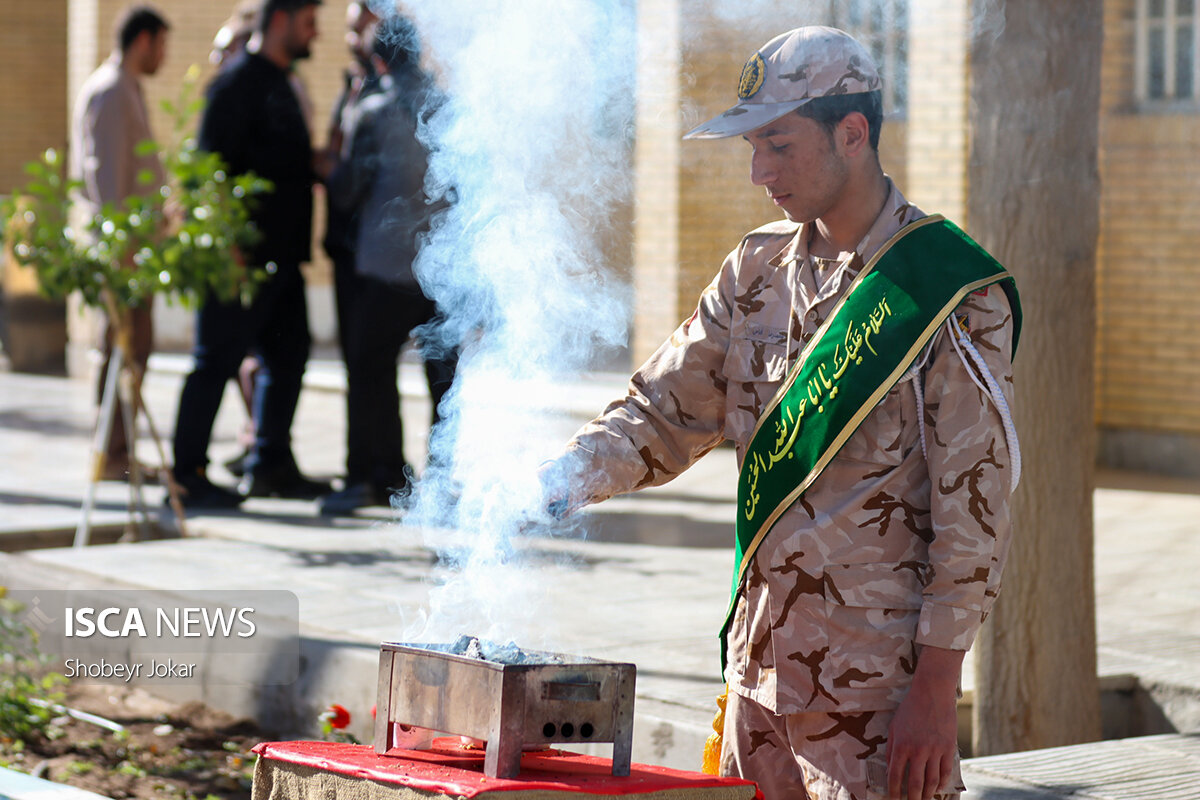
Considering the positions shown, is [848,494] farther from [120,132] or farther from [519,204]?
[120,132]

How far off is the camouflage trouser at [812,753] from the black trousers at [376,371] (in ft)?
17.8

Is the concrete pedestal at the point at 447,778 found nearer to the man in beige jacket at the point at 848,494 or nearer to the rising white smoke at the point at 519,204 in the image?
the man in beige jacket at the point at 848,494

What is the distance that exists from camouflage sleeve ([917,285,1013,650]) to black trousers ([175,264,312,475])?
6.44 meters

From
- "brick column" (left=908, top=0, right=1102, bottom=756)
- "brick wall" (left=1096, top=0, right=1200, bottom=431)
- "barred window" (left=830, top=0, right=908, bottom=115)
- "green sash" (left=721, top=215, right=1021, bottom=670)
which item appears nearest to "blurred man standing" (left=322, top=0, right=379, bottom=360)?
"barred window" (left=830, top=0, right=908, bottom=115)

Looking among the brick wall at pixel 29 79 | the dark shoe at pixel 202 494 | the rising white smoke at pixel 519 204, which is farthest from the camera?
the brick wall at pixel 29 79

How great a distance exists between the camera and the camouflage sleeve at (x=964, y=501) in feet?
8.64

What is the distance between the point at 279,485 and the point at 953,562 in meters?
6.71

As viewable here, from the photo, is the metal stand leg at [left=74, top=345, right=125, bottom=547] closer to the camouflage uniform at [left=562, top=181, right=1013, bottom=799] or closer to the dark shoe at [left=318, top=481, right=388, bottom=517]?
the dark shoe at [left=318, top=481, right=388, bottom=517]

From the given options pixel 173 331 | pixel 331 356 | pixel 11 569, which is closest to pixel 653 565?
pixel 11 569

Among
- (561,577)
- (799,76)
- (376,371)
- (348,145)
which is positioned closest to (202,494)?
(376,371)

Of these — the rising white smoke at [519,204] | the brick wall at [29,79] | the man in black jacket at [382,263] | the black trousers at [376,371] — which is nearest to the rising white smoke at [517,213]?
the rising white smoke at [519,204]

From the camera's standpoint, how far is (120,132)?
29.7 feet

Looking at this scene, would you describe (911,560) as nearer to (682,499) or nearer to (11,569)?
(11,569)

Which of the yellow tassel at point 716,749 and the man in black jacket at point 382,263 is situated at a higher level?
the man in black jacket at point 382,263
